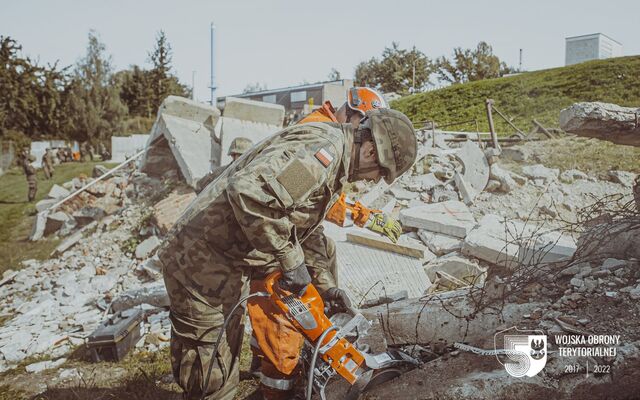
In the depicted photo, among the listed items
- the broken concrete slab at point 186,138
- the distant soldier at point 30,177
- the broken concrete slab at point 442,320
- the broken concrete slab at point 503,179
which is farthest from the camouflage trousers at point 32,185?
the broken concrete slab at point 442,320

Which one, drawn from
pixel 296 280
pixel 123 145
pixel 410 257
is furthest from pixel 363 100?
pixel 123 145

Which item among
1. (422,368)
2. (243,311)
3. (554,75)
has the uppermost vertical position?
(554,75)

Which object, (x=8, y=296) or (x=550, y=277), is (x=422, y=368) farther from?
(x=8, y=296)

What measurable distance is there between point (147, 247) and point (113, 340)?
3.10 m

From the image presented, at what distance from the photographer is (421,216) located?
5832mm

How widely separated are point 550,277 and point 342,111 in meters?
2.31

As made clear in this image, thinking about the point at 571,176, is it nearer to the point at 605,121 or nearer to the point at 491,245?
the point at 491,245

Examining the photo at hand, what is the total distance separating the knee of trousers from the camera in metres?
2.49

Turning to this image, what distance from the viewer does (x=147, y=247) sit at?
7.15m

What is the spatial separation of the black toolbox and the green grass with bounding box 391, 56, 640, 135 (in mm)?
10119

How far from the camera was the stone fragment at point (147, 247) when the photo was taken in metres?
7.07

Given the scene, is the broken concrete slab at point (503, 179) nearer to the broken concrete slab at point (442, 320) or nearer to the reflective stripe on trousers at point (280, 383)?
the broken concrete slab at point (442, 320)

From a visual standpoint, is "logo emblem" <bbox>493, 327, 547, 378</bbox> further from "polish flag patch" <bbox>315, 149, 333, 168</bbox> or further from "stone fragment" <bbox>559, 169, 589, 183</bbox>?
"stone fragment" <bbox>559, 169, 589, 183</bbox>

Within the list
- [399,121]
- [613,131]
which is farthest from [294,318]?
[613,131]
